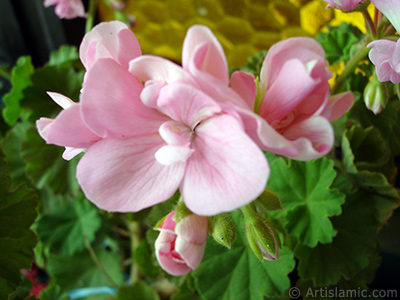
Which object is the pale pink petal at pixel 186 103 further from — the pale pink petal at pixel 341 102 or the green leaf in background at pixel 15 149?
the green leaf in background at pixel 15 149

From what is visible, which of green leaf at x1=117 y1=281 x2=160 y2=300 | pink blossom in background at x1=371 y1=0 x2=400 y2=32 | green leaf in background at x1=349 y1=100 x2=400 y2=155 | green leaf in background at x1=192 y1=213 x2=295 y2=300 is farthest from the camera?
green leaf at x1=117 y1=281 x2=160 y2=300

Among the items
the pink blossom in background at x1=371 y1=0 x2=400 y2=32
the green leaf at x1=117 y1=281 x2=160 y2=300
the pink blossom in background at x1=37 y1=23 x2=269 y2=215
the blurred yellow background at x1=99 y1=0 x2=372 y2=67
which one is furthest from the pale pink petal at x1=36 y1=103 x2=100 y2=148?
the blurred yellow background at x1=99 y1=0 x2=372 y2=67

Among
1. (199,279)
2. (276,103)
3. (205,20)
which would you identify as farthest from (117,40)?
(205,20)

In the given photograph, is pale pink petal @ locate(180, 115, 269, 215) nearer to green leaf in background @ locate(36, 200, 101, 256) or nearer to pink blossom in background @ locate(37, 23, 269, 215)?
pink blossom in background @ locate(37, 23, 269, 215)

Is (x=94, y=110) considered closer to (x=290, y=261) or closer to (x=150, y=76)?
(x=150, y=76)

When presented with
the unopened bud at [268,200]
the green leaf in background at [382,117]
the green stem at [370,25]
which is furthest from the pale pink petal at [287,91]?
the green leaf in background at [382,117]

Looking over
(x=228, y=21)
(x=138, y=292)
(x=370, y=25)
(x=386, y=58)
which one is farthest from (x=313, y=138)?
(x=228, y=21)
